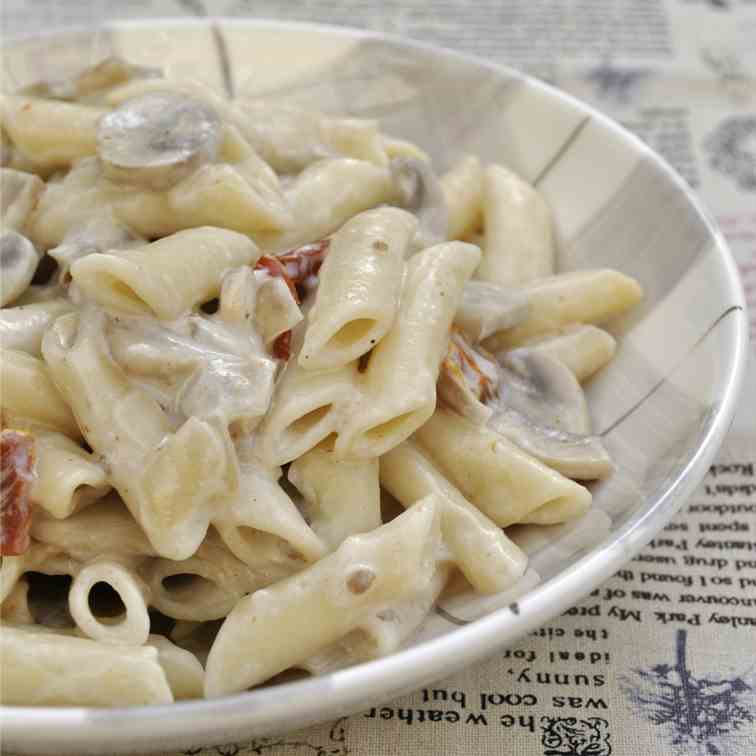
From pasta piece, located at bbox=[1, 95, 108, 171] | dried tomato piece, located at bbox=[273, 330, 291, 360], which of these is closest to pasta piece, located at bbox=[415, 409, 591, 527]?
dried tomato piece, located at bbox=[273, 330, 291, 360]

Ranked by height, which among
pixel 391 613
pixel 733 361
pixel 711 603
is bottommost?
pixel 711 603

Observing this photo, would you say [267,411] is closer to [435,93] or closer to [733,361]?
[733,361]

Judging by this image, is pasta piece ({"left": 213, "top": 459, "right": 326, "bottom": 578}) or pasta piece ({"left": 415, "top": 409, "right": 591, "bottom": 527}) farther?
pasta piece ({"left": 415, "top": 409, "right": 591, "bottom": 527})

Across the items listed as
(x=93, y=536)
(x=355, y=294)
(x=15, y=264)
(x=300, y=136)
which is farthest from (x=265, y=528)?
(x=300, y=136)

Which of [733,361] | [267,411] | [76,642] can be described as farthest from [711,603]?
[76,642]

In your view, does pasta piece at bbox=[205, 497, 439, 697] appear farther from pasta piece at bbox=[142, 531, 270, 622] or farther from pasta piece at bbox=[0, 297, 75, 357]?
pasta piece at bbox=[0, 297, 75, 357]

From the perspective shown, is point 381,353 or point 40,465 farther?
point 381,353
